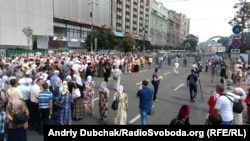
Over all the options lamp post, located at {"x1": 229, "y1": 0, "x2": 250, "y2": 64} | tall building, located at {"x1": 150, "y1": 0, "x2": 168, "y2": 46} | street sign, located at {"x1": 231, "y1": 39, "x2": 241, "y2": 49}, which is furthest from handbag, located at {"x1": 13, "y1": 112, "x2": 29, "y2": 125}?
tall building, located at {"x1": 150, "y1": 0, "x2": 168, "y2": 46}

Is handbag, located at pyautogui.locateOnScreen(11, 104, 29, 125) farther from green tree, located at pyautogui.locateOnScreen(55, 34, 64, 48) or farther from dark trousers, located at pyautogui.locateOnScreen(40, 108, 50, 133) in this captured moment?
Result: green tree, located at pyautogui.locateOnScreen(55, 34, 64, 48)

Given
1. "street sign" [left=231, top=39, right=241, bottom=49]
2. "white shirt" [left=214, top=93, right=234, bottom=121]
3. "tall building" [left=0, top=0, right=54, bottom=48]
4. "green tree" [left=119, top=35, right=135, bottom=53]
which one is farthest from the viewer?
"green tree" [left=119, top=35, right=135, bottom=53]

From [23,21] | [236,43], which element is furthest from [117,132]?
[23,21]

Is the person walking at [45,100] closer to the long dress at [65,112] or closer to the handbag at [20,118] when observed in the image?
the long dress at [65,112]

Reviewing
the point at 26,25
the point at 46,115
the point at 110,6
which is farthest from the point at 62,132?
the point at 110,6

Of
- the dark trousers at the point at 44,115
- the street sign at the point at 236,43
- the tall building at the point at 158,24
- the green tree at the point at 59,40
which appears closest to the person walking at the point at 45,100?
the dark trousers at the point at 44,115

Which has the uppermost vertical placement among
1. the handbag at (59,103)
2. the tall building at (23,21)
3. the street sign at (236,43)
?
the tall building at (23,21)

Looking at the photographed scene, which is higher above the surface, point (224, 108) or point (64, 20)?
point (64, 20)

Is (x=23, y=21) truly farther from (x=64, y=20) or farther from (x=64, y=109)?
(x=64, y=109)

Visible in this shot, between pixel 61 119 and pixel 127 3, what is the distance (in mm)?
99006

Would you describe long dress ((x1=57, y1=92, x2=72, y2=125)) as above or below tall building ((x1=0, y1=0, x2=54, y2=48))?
below

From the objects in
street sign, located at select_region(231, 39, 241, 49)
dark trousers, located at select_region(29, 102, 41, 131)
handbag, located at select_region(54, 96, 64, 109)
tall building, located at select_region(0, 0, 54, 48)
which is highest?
tall building, located at select_region(0, 0, 54, 48)

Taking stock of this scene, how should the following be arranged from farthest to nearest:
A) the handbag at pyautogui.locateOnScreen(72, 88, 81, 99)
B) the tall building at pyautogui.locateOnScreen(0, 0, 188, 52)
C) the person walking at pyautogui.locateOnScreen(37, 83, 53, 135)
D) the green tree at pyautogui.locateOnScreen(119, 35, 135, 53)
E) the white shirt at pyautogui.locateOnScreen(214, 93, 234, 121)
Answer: the green tree at pyautogui.locateOnScreen(119, 35, 135, 53)
the tall building at pyautogui.locateOnScreen(0, 0, 188, 52)
the handbag at pyautogui.locateOnScreen(72, 88, 81, 99)
the person walking at pyautogui.locateOnScreen(37, 83, 53, 135)
the white shirt at pyautogui.locateOnScreen(214, 93, 234, 121)

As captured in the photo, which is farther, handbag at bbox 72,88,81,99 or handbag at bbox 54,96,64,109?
handbag at bbox 72,88,81,99
